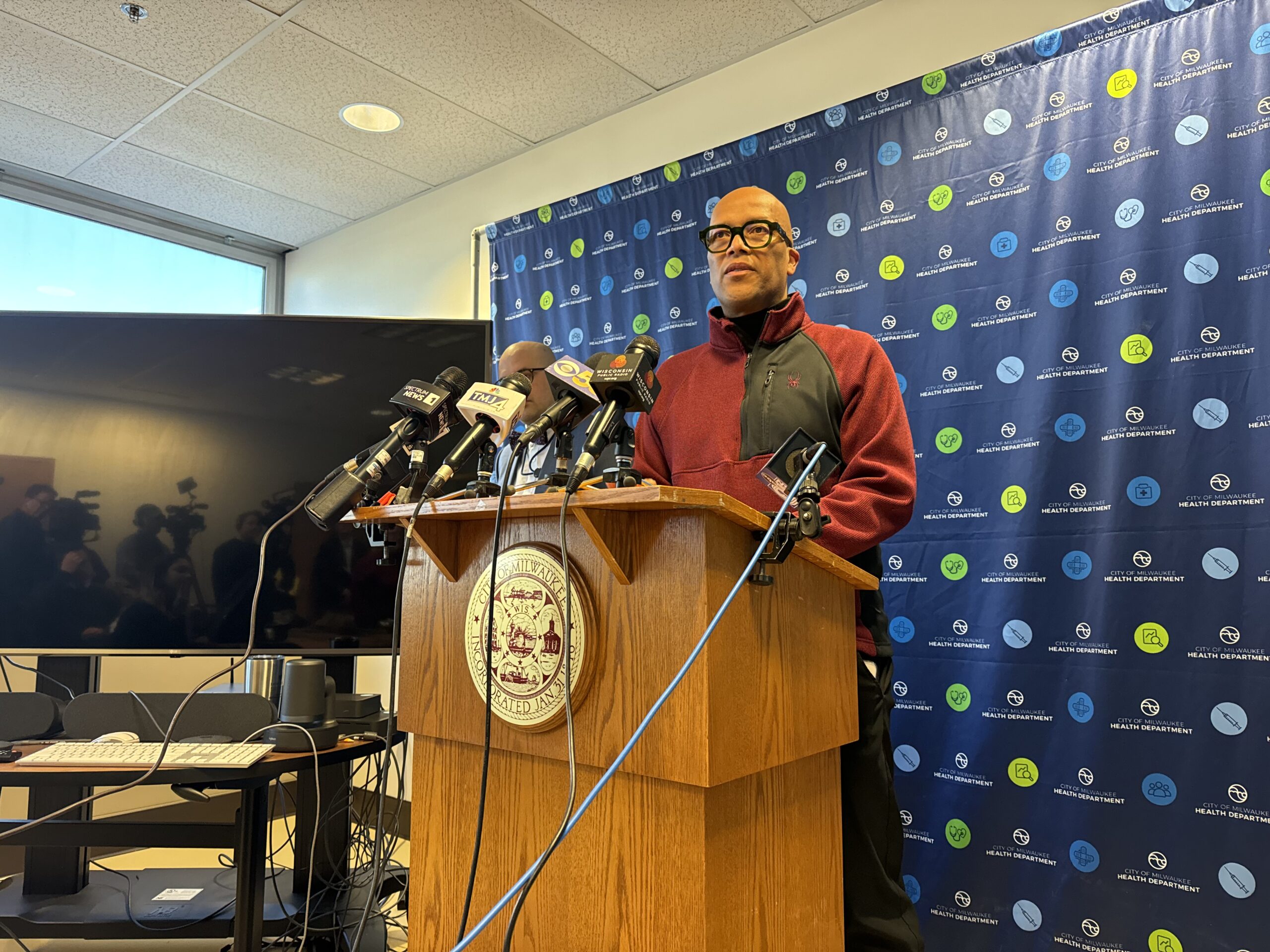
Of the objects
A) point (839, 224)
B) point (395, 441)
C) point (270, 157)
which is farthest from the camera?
point (270, 157)

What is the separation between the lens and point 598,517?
1.08 m

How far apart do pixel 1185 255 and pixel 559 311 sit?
216cm

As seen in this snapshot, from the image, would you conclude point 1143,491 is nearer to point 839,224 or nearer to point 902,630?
point 902,630

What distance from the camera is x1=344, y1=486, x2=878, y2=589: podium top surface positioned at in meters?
0.94

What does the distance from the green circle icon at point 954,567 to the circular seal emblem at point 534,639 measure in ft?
5.34

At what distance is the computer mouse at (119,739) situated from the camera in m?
1.57

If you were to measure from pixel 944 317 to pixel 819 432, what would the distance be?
1.04m

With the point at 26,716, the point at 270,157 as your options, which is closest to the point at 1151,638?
the point at 26,716

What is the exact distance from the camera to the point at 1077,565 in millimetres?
2203

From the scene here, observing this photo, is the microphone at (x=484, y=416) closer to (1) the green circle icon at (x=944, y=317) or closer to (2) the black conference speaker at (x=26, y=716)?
(2) the black conference speaker at (x=26, y=716)

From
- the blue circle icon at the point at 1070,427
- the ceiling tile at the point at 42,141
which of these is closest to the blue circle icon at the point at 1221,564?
the blue circle icon at the point at 1070,427

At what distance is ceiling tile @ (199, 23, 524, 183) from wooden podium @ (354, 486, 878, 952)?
2.53 meters

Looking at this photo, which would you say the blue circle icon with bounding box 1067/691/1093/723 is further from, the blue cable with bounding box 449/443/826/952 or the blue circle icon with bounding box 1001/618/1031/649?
the blue cable with bounding box 449/443/826/952

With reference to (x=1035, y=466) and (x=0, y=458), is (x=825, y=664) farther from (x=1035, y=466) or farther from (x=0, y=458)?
(x=0, y=458)
